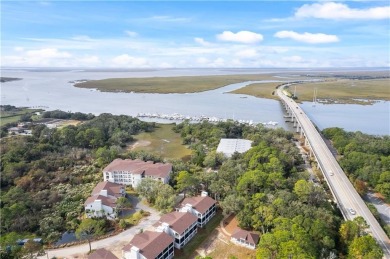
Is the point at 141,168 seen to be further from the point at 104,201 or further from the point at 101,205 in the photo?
the point at 101,205

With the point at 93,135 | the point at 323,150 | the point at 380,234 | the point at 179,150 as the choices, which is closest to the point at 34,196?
the point at 93,135

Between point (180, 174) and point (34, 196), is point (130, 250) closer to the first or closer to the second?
point (180, 174)

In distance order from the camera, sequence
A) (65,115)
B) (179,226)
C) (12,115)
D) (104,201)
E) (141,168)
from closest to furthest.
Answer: (179,226) < (104,201) < (141,168) < (65,115) < (12,115)

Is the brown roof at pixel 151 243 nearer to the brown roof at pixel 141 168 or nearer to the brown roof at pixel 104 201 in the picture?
the brown roof at pixel 104 201

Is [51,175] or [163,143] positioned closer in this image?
[51,175]

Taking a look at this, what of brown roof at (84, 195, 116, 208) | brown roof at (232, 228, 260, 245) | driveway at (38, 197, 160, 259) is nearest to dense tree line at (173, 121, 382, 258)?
brown roof at (232, 228, 260, 245)

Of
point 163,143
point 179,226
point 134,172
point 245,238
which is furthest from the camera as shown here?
point 163,143

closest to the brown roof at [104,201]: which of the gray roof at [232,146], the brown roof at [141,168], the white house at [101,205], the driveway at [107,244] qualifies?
the white house at [101,205]

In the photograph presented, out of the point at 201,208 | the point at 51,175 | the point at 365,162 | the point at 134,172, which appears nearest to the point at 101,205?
the point at 134,172
